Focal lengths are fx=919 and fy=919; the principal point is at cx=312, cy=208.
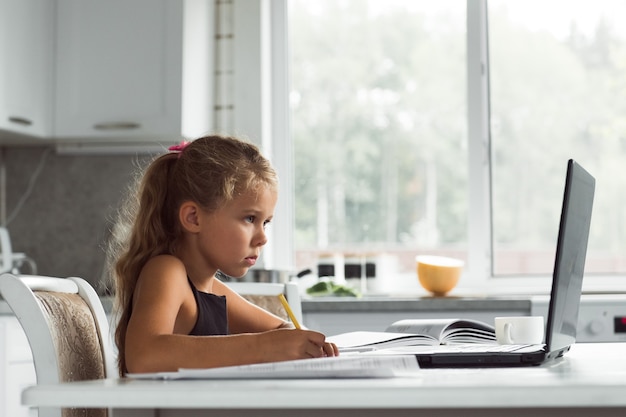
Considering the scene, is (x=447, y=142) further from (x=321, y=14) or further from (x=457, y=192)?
(x=321, y=14)

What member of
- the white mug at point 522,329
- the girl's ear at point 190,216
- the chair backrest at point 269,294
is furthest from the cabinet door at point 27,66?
the white mug at point 522,329

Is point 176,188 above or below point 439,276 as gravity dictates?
Result: above

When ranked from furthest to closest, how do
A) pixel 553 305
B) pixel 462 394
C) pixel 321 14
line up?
1. pixel 321 14
2. pixel 553 305
3. pixel 462 394

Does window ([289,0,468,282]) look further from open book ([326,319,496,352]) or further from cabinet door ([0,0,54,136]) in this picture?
open book ([326,319,496,352])

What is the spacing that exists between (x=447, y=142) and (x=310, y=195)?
1.90ft

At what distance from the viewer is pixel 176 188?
4.86 ft

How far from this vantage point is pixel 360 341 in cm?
144

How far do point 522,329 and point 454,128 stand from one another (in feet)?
7.02

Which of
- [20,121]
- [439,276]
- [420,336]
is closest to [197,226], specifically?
[420,336]

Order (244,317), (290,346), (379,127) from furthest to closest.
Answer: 1. (379,127)
2. (244,317)
3. (290,346)

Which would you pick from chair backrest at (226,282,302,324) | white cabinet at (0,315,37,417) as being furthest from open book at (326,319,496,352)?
white cabinet at (0,315,37,417)

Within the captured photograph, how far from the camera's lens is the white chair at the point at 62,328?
1.15 metres

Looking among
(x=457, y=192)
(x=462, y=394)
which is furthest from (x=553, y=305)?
(x=457, y=192)

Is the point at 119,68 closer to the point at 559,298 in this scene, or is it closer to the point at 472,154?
the point at 472,154
